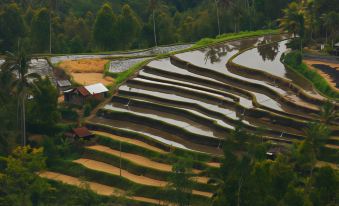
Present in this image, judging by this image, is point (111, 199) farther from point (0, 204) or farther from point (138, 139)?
point (138, 139)

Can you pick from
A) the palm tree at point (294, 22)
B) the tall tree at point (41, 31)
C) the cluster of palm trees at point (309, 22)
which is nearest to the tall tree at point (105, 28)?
the tall tree at point (41, 31)

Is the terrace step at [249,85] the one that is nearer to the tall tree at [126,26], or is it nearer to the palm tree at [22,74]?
the tall tree at [126,26]

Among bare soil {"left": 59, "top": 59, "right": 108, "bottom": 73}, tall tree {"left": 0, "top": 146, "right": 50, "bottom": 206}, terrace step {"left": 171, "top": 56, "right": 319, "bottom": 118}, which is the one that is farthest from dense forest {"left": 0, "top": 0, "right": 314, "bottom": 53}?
tall tree {"left": 0, "top": 146, "right": 50, "bottom": 206}

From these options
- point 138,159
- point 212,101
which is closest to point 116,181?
point 138,159

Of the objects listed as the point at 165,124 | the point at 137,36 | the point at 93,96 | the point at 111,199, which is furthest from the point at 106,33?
the point at 111,199

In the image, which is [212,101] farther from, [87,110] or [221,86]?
[87,110]

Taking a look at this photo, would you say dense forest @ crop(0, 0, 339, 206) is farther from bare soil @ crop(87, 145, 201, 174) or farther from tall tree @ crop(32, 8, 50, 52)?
bare soil @ crop(87, 145, 201, 174)
